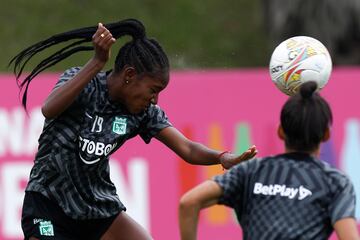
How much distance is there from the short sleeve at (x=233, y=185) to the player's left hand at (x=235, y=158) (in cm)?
87

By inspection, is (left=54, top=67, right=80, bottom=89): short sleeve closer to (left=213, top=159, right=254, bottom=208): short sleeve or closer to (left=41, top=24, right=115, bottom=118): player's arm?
(left=41, top=24, right=115, bottom=118): player's arm

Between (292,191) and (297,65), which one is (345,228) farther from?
(297,65)

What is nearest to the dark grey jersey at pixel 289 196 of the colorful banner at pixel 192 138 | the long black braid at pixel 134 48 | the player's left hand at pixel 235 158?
the player's left hand at pixel 235 158

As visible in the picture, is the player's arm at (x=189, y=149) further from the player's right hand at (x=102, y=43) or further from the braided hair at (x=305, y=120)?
the braided hair at (x=305, y=120)

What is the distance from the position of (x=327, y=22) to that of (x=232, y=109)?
23.9ft

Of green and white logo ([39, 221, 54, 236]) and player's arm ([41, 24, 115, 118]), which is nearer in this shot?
player's arm ([41, 24, 115, 118])

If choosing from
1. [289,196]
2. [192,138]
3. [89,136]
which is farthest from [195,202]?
[192,138]

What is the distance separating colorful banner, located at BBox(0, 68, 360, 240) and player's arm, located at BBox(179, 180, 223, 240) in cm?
641

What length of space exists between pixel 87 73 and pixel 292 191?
5.11ft

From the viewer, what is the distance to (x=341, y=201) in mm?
5215

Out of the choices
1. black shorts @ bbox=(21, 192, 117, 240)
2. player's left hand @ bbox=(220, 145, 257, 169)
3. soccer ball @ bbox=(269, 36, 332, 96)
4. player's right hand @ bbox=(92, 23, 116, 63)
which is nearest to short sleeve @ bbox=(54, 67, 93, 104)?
player's right hand @ bbox=(92, 23, 116, 63)

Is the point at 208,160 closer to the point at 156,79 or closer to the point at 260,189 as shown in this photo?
the point at 156,79

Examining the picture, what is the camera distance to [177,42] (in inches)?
817

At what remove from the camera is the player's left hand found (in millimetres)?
6226
